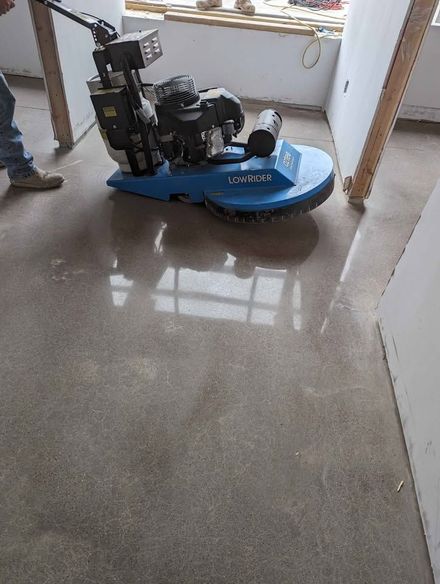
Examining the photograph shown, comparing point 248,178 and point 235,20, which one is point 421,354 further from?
point 235,20

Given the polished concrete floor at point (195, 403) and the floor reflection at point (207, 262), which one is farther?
the floor reflection at point (207, 262)

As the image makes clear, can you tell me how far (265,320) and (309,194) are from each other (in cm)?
72

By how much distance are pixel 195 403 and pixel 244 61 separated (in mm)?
3298

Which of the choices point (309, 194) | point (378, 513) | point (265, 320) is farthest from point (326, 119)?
point (378, 513)

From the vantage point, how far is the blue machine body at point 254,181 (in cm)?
203

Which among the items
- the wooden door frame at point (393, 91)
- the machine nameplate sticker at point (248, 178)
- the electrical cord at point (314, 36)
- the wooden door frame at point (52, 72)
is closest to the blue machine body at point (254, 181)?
the machine nameplate sticker at point (248, 178)

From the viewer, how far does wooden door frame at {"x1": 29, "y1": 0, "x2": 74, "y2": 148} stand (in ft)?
7.50

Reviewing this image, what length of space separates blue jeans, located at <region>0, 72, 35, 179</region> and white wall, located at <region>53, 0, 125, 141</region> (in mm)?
602

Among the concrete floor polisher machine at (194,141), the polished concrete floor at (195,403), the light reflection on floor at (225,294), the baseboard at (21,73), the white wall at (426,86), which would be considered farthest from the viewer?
the baseboard at (21,73)

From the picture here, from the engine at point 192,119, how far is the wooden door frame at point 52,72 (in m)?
0.89

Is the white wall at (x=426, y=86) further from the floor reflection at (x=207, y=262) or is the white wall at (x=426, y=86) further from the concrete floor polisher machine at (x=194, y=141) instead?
the floor reflection at (x=207, y=262)

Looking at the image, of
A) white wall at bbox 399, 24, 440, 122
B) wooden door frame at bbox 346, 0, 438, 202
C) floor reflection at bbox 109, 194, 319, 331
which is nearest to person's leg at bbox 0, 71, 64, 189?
floor reflection at bbox 109, 194, 319, 331

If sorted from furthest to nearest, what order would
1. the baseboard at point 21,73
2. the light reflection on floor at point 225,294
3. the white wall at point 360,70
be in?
the baseboard at point 21,73 → the white wall at point 360,70 → the light reflection on floor at point 225,294

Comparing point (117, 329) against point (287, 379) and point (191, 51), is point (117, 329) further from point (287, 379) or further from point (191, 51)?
point (191, 51)
